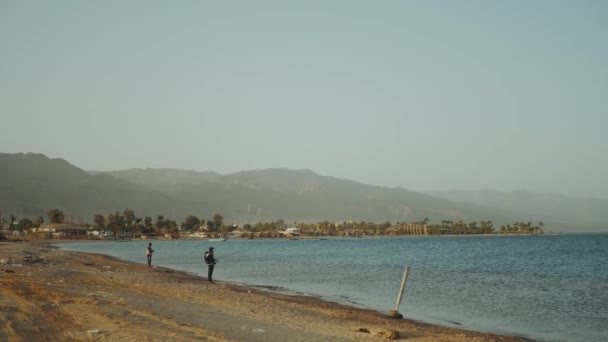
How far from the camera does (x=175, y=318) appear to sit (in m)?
16.5

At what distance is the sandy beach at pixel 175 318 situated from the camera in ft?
44.0

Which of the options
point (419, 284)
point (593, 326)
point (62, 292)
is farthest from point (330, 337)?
point (419, 284)

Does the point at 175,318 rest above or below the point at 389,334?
above

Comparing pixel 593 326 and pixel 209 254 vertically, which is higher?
pixel 209 254

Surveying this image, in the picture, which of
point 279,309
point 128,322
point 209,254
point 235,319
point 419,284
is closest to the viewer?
point 128,322

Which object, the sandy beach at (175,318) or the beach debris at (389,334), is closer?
the sandy beach at (175,318)

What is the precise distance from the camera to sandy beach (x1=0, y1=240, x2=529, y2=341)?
44.0 ft

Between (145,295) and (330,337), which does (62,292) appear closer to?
(145,295)

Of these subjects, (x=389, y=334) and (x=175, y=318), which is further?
(x=175, y=318)

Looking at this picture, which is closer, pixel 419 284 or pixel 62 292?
pixel 62 292

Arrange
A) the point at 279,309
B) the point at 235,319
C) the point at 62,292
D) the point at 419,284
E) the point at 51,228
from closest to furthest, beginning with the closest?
the point at 235,319 → the point at 62,292 → the point at 279,309 → the point at 419,284 → the point at 51,228

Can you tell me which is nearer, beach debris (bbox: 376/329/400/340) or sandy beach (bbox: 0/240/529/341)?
sandy beach (bbox: 0/240/529/341)

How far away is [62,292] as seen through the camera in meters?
20.3

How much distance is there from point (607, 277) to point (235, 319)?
37563mm
